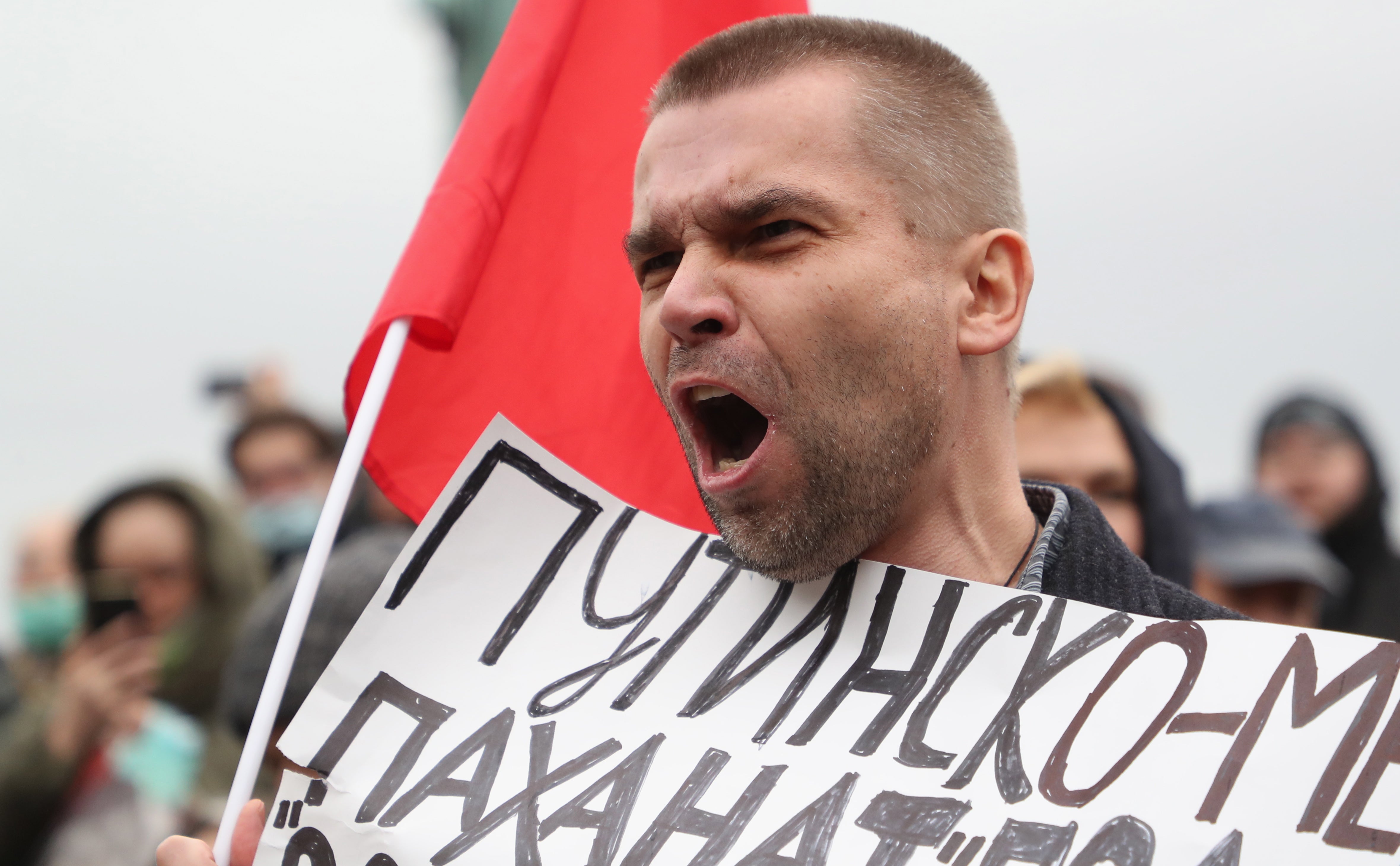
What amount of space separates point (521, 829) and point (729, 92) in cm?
95

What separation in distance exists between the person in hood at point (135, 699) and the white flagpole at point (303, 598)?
1.64m

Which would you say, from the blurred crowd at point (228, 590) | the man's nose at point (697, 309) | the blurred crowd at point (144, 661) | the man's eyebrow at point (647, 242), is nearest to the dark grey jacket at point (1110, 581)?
the man's nose at point (697, 309)

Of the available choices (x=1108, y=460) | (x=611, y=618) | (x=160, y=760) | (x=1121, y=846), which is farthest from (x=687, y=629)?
(x=160, y=760)

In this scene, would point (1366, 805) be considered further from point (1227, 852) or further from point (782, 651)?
point (782, 651)

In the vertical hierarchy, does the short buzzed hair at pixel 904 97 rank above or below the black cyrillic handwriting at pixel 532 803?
above

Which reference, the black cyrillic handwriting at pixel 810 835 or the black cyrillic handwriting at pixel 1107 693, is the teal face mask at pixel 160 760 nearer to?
the black cyrillic handwriting at pixel 810 835

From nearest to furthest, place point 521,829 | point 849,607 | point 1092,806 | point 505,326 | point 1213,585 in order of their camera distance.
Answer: point 1092,806 < point 521,829 < point 849,607 < point 505,326 < point 1213,585

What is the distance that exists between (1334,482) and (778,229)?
3.16m

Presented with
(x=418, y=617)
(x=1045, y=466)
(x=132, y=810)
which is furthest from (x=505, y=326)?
(x=132, y=810)

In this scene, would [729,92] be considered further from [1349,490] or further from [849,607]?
[1349,490]

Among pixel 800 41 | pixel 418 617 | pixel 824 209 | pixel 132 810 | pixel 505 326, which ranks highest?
pixel 800 41

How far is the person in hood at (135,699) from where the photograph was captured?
3107 mm

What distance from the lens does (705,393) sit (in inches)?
63.8

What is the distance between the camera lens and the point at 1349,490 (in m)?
4.05
